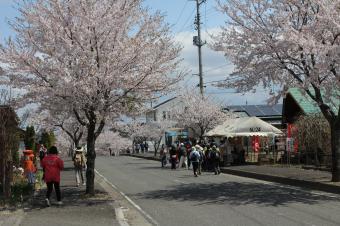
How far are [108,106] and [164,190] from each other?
4.59 m

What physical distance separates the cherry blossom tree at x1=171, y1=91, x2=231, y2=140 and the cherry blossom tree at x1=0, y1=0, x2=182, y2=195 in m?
33.2

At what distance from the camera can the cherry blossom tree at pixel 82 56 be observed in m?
14.5

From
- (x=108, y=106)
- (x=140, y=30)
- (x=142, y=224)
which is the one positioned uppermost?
(x=140, y=30)

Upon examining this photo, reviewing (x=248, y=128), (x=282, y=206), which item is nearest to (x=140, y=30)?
(x=282, y=206)

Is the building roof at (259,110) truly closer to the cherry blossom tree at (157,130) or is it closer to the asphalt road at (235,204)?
the cherry blossom tree at (157,130)

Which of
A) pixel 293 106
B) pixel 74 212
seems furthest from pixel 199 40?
pixel 74 212

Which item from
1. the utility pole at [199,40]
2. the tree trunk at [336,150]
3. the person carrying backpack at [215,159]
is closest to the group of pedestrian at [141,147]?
the utility pole at [199,40]

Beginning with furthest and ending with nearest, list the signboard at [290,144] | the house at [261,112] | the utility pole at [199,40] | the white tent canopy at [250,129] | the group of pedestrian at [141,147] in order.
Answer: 1. the group of pedestrian at [141,147]
2. the house at [261,112]
3. the utility pole at [199,40]
4. the white tent canopy at [250,129]
5. the signboard at [290,144]

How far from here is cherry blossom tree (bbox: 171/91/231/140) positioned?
162 ft

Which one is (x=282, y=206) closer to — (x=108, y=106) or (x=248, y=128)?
(x=108, y=106)

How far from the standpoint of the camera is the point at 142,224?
11438mm

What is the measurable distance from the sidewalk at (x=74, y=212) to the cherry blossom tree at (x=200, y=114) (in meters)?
33.0

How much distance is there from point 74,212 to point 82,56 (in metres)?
4.38

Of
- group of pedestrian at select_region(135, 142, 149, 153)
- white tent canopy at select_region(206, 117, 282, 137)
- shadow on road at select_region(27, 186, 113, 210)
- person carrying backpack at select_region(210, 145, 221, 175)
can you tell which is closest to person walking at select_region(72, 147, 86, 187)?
shadow on road at select_region(27, 186, 113, 210)
